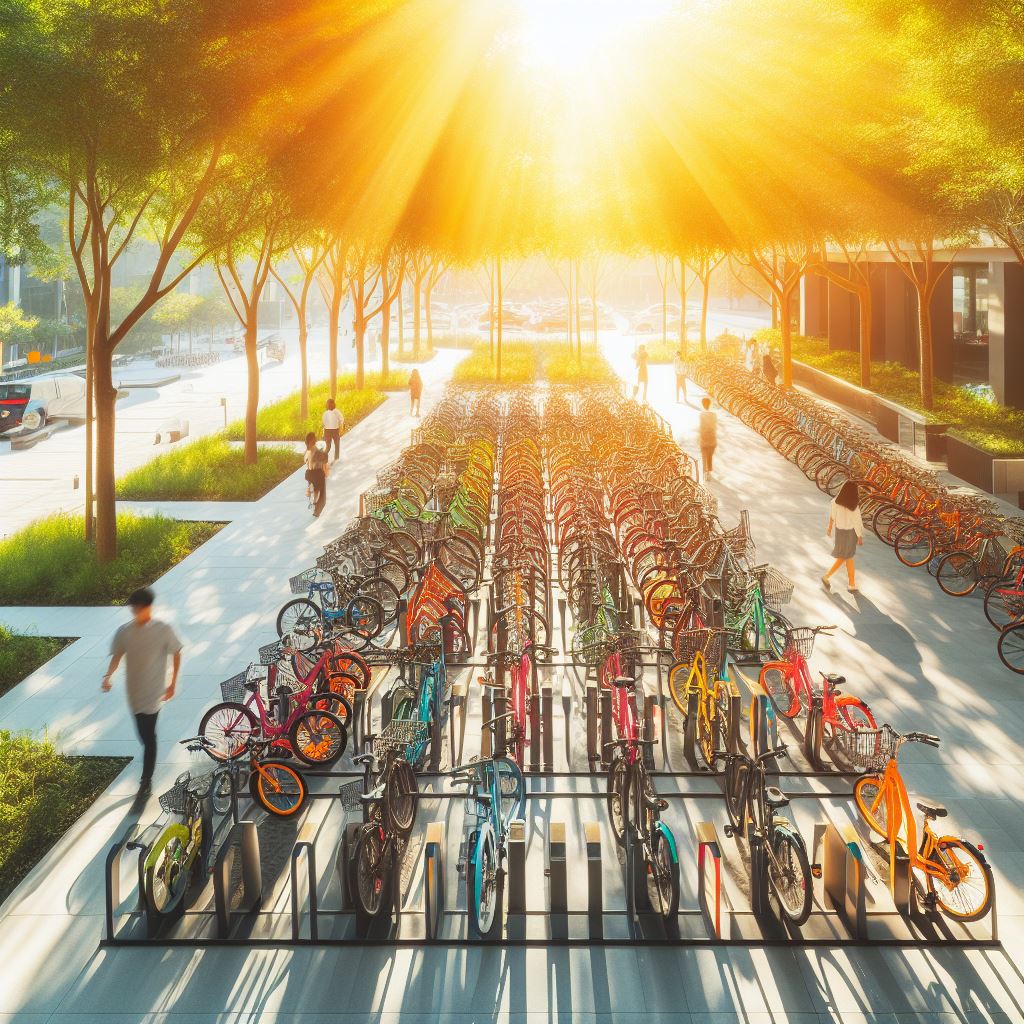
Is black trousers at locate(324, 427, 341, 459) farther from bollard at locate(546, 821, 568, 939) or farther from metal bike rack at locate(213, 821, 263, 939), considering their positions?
bollard at locate(546, 821, 568, 939)

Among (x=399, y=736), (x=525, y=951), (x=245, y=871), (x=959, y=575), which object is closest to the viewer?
(x=525, y=951)

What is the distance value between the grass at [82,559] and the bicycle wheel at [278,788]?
669cm

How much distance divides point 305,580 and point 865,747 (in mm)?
6068

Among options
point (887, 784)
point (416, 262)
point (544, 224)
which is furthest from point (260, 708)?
point (416, 262)

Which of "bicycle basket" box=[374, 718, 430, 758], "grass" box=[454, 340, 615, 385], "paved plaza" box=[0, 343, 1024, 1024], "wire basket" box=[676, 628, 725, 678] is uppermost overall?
"grass" box=[454, 340, 615, 385]

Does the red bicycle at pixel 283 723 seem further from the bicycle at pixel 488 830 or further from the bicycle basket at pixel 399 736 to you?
the bicycle at pixel 488 830

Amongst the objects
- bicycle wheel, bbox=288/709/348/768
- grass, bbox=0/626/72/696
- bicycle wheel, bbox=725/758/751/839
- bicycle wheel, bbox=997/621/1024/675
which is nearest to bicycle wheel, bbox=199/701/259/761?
bicycle wheel, bbox=288/709/348/768

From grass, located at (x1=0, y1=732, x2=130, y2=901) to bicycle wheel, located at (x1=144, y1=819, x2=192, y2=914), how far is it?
109 cm

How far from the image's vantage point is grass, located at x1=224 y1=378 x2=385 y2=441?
89.1 ft

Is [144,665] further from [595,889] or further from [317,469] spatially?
[317,469]

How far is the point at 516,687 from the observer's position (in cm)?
893

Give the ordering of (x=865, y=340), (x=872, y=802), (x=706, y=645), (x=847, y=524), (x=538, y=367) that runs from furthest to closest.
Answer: (x=538, y=367) → (x=865, y=340) → (x=847, y=524) → (x=706, y=645) → (x=872, y=802)

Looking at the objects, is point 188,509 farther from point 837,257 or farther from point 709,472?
point 837,257

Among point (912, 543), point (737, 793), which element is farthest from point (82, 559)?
point (912, 543)
